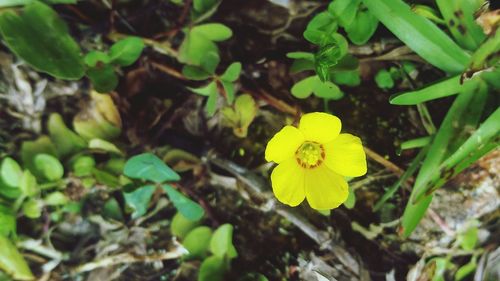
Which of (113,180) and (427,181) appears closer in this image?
(427,181)

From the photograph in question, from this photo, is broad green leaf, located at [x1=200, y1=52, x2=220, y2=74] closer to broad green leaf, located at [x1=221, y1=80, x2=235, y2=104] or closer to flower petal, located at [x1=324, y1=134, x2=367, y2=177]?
broad green leaf, located at [x1=221, y1=80, x2=235, y2=104]

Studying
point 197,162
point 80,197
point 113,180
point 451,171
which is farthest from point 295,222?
point 80,197

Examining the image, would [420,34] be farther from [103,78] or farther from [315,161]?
[103,78]

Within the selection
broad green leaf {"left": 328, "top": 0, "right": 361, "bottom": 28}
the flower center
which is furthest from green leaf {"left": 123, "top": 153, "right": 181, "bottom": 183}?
broad green leaf {"left": 328, "top": 0, "right": 361, "bottom": 28}

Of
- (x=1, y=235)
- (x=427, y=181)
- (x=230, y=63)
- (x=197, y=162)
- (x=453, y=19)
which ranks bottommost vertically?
(x=1, y=235)

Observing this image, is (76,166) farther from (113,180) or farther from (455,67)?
(455,67)

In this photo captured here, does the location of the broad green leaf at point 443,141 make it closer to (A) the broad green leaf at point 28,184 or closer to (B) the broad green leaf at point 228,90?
(B) the broad green leaf at point 228,90
